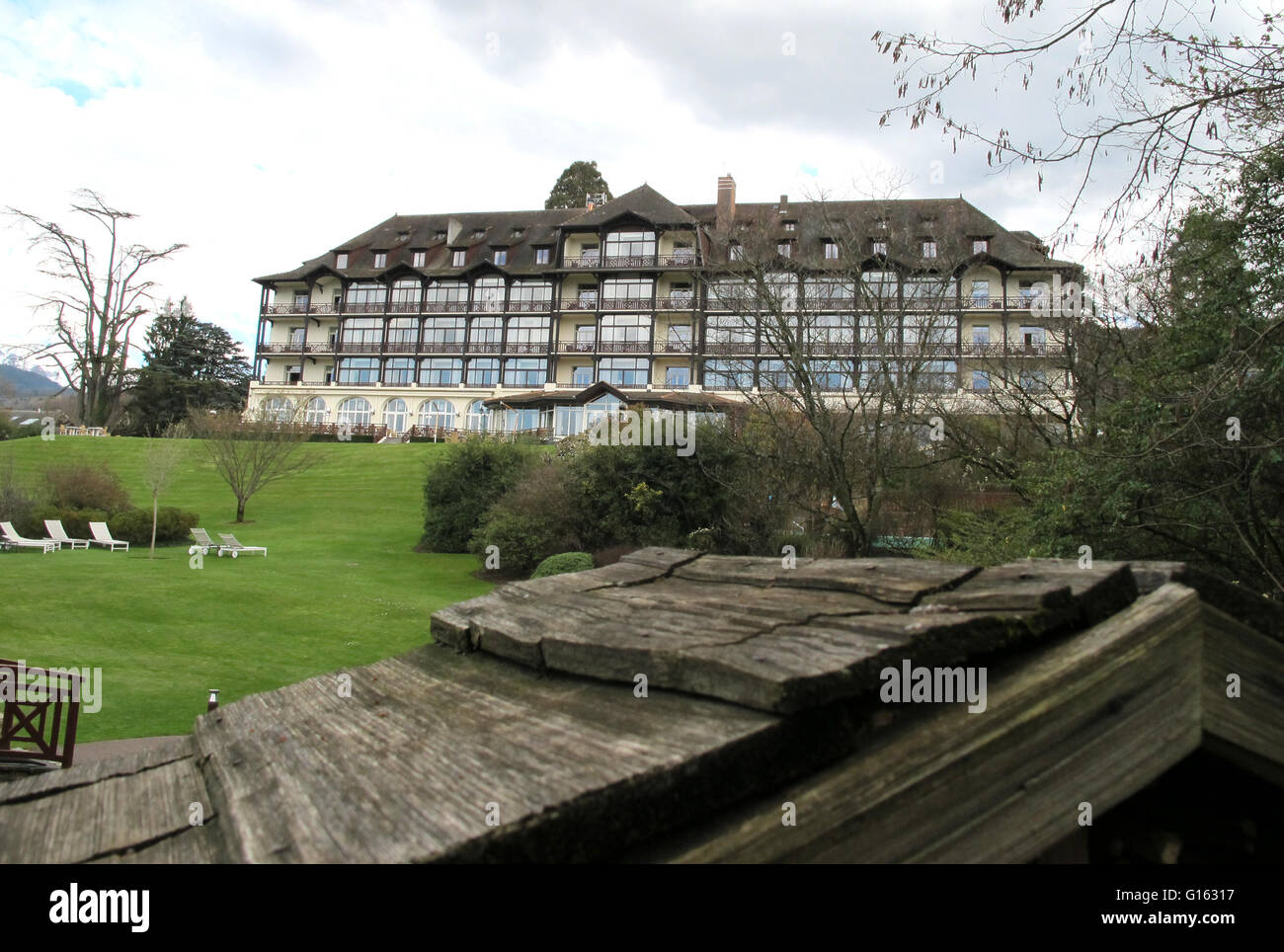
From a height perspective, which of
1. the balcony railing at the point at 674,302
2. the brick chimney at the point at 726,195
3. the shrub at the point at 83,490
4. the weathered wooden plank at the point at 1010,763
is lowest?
the weathered wooden plank at the point at 1010,763

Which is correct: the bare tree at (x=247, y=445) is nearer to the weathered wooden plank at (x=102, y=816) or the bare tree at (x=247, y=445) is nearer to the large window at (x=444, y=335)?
the large window at (x=444, y=335)

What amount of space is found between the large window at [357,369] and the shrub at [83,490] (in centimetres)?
3822

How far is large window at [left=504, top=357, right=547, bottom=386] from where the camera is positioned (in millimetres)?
70375

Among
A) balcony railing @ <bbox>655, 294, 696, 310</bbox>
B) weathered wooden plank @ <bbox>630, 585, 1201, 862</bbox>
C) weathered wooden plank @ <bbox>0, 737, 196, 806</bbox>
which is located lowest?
weathered wooden plank @ <bbox>0, 737, 196, 806</bbox>

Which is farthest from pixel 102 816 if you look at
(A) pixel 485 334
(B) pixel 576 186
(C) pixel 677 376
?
(B) pixel 576 186

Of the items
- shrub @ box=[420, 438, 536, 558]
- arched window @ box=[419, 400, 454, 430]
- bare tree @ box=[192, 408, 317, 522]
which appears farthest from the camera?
arched window @ box=[419, 400, 454, 430]

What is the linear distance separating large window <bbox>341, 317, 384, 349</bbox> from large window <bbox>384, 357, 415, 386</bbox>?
2217 millimetres

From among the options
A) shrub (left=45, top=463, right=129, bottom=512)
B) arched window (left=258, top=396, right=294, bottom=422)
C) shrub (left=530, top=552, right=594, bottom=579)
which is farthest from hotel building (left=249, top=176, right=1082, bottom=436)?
shrub (left=530, top=552, right=594, bottom=579)

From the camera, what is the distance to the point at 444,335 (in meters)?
71.9

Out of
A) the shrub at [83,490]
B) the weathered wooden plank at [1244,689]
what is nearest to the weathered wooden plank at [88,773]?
the weathered wooden plank at [1244,689]

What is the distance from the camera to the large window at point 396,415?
71.9 m

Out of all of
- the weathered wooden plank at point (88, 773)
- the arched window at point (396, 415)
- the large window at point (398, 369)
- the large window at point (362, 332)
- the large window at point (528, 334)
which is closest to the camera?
the weathered wooden plank at point (88, 773)

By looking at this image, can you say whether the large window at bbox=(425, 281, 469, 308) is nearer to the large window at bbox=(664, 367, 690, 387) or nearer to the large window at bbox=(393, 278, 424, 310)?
the large window at bbox=(393, 278, 424, 310)

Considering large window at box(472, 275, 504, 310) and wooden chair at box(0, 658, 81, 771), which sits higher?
large window at box(472, 275, 504, 310)
